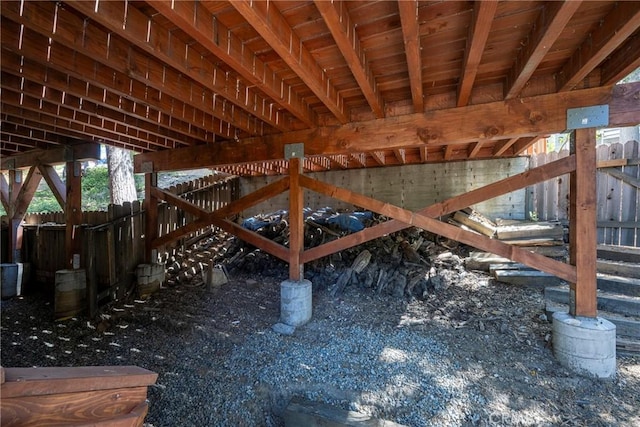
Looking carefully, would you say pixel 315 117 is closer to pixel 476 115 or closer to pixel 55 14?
pixel 476 115

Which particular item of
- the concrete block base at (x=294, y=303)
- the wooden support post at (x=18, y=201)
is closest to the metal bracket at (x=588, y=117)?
the concrete block base at (x=294, y=303)

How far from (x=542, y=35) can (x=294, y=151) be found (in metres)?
2.98

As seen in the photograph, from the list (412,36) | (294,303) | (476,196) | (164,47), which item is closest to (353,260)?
(294,303)

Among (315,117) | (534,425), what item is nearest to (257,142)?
(315,117)

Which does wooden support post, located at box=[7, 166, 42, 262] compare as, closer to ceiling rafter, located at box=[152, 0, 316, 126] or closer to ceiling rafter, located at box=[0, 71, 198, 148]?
ceiling rafter, located at box=[0, 71, 198, 148]

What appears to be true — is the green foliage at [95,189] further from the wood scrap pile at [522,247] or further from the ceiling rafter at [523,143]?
the ceiling rafter at [523,143]

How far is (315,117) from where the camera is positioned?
405 centimetres

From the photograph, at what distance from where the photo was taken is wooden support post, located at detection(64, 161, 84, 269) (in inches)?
192

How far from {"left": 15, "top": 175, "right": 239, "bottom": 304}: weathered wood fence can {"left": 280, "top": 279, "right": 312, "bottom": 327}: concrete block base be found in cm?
322

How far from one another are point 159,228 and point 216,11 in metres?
5.53

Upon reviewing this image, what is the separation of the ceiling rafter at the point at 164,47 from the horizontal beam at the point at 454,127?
1.02m

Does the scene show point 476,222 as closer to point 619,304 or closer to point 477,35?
point 619,304

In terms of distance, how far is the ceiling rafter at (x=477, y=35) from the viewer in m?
1.80

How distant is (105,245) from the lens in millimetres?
5090
